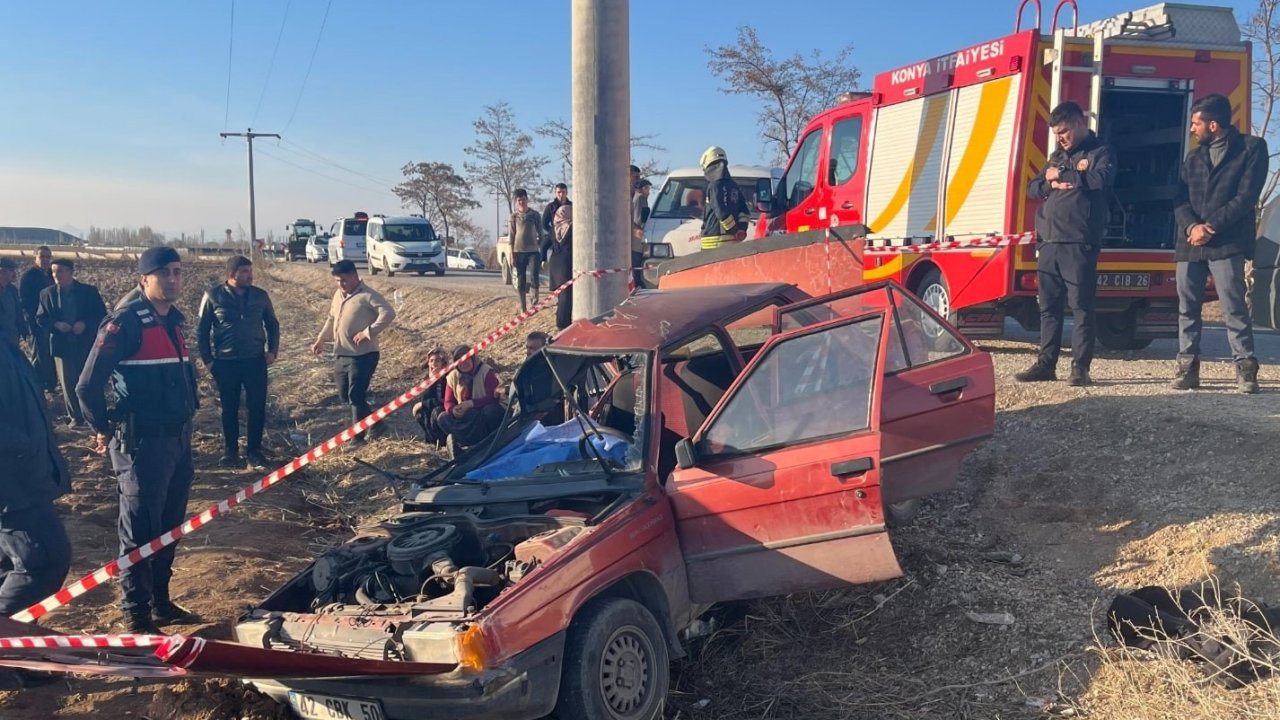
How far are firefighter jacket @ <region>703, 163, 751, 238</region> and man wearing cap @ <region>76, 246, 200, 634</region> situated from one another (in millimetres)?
5108

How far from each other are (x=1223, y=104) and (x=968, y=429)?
3.09m

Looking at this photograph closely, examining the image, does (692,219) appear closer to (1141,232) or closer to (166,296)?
(1141,232)

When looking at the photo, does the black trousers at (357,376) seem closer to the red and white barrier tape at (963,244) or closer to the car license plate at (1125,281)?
the red and white barrier tape at (963,244)

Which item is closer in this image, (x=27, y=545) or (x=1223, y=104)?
(x=27, y=545)

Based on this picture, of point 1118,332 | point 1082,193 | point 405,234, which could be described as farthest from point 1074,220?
point 405,234

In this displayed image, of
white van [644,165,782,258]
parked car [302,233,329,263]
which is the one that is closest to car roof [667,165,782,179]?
white van [644,165,782,258]

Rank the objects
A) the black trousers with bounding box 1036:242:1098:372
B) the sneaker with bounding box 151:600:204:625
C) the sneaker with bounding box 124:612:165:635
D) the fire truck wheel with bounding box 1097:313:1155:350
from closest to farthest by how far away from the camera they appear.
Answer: the sneaker with bounding box 124:612:165:635
the sneaker with bounding box 151:600:204:625
the black trousers with bounding box 1036:242:1098:372
the fire truck wheel with bounding box 1097:313:1155:350

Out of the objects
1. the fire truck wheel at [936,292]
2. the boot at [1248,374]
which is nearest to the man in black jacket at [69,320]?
the fire truck wheel at [936,292]

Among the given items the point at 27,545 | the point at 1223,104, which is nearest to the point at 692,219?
the point at 1223,104

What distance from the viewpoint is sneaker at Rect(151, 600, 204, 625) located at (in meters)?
5.17

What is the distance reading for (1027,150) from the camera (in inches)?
294

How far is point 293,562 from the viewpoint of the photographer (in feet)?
20.4

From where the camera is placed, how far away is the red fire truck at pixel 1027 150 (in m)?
7.46

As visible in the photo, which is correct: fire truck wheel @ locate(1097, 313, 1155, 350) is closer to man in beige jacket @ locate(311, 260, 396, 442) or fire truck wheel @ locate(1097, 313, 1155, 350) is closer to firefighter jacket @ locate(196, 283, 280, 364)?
man in beige jacket @ locate(311, 260, 396, 442)
